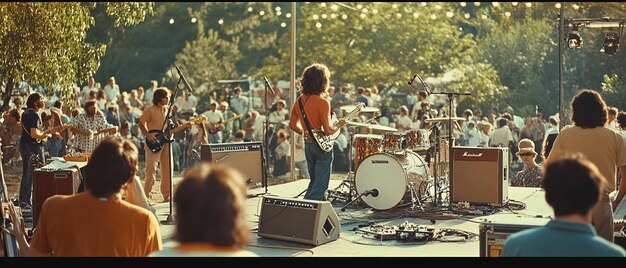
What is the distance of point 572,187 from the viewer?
4211mm

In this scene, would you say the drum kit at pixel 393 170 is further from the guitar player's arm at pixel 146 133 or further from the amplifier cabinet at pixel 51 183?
the amplifier cabinet at pixel 51 183

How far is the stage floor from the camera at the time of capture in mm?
10359

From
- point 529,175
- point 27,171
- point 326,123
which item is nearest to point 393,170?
point 326,123

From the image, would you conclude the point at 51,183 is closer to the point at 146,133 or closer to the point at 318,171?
the point at 146,133

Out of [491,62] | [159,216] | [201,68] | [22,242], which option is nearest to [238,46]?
[201,68]

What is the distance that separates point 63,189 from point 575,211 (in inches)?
336

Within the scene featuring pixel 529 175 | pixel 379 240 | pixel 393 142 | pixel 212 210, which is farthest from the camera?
pixel 529 175

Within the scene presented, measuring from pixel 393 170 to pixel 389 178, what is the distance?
0.11 m

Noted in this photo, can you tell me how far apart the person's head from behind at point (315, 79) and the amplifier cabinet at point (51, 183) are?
2724 millimetres

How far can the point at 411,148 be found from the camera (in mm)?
13547

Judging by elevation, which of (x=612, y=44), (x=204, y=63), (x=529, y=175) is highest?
(x=204, y=63)

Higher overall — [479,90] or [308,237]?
[479,90]

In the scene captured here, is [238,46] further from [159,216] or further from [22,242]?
[22,242]

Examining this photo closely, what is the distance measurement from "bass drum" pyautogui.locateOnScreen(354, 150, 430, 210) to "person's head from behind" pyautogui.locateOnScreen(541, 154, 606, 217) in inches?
338
